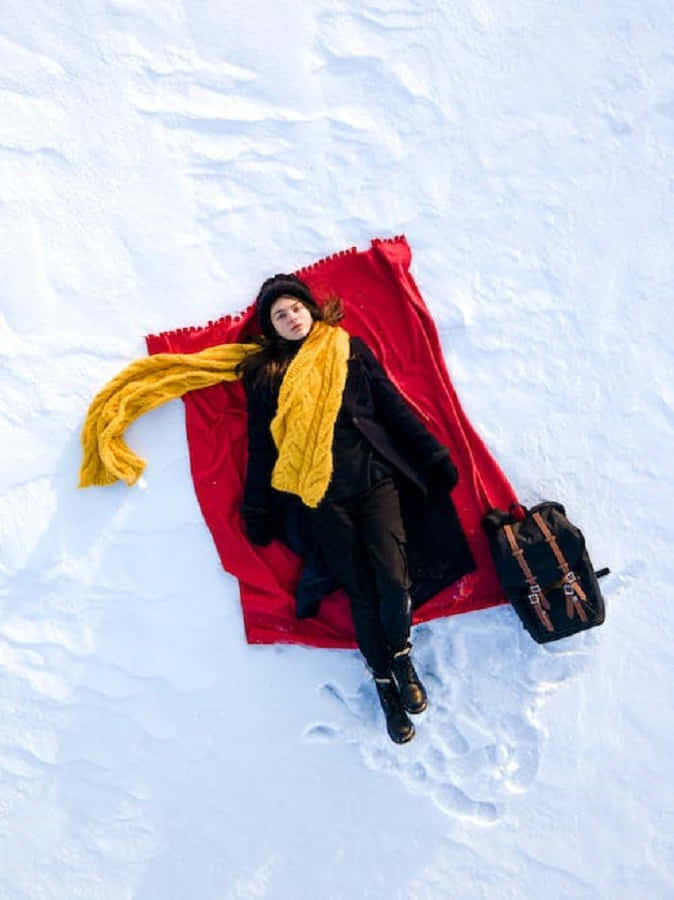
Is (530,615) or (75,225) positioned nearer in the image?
(530,615)

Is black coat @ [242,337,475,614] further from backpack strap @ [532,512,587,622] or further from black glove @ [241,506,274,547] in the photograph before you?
backpack strap @ [532,512,587,622]

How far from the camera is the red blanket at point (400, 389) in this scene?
2771mm

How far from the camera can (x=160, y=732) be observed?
112 inches

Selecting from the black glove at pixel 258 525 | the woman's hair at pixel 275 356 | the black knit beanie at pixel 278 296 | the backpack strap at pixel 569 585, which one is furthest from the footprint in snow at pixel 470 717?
the black knit beanie at pixel 278 296

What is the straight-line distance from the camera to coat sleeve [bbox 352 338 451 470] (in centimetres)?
257

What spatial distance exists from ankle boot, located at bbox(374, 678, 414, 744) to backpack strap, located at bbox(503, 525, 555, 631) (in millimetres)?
538

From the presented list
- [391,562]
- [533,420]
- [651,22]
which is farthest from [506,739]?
[651,22]

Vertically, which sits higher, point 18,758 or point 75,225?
point 75,225

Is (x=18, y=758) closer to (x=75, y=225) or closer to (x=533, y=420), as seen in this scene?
(x=75, y=225)

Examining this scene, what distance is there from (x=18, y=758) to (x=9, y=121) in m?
2.26

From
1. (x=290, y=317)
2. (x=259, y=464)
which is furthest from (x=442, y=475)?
(x=290, y=317)

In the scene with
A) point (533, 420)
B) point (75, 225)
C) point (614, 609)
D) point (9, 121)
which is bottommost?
point (614, 609)

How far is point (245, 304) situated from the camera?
9.35 feet

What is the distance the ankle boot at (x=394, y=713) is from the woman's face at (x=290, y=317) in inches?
46.2
